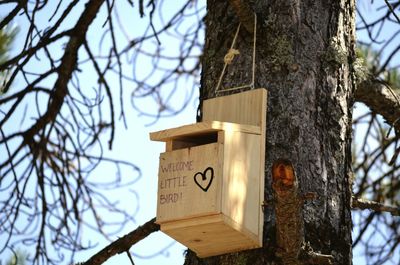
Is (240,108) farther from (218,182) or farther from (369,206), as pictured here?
(369,206)

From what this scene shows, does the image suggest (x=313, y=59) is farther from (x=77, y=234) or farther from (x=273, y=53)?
(x=77, y=234)

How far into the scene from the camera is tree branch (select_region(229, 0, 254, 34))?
2.79 m

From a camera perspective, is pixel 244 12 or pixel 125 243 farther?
pixel 125 243

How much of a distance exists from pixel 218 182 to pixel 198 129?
0.17 m

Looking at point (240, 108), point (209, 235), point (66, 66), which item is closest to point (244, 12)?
point (240, 108)

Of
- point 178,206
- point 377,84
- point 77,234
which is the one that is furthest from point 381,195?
point 178,206

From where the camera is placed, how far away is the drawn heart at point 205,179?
2618 millimetres

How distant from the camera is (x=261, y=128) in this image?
271 centimetres

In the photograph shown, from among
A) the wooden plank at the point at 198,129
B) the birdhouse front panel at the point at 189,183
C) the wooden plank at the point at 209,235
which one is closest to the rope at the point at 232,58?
the wooden plank at the point at 198,129

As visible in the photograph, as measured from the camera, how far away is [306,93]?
2.75 metres

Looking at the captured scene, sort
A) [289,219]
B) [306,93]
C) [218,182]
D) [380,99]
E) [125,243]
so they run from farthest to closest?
1. [380,99]
2. [125,243]
3. [306,93]
4. [218,182]
5. [289,219]

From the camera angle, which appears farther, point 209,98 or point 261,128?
point 209,98

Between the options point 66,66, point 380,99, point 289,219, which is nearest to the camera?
point 289,219

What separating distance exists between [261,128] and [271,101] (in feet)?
0.29
